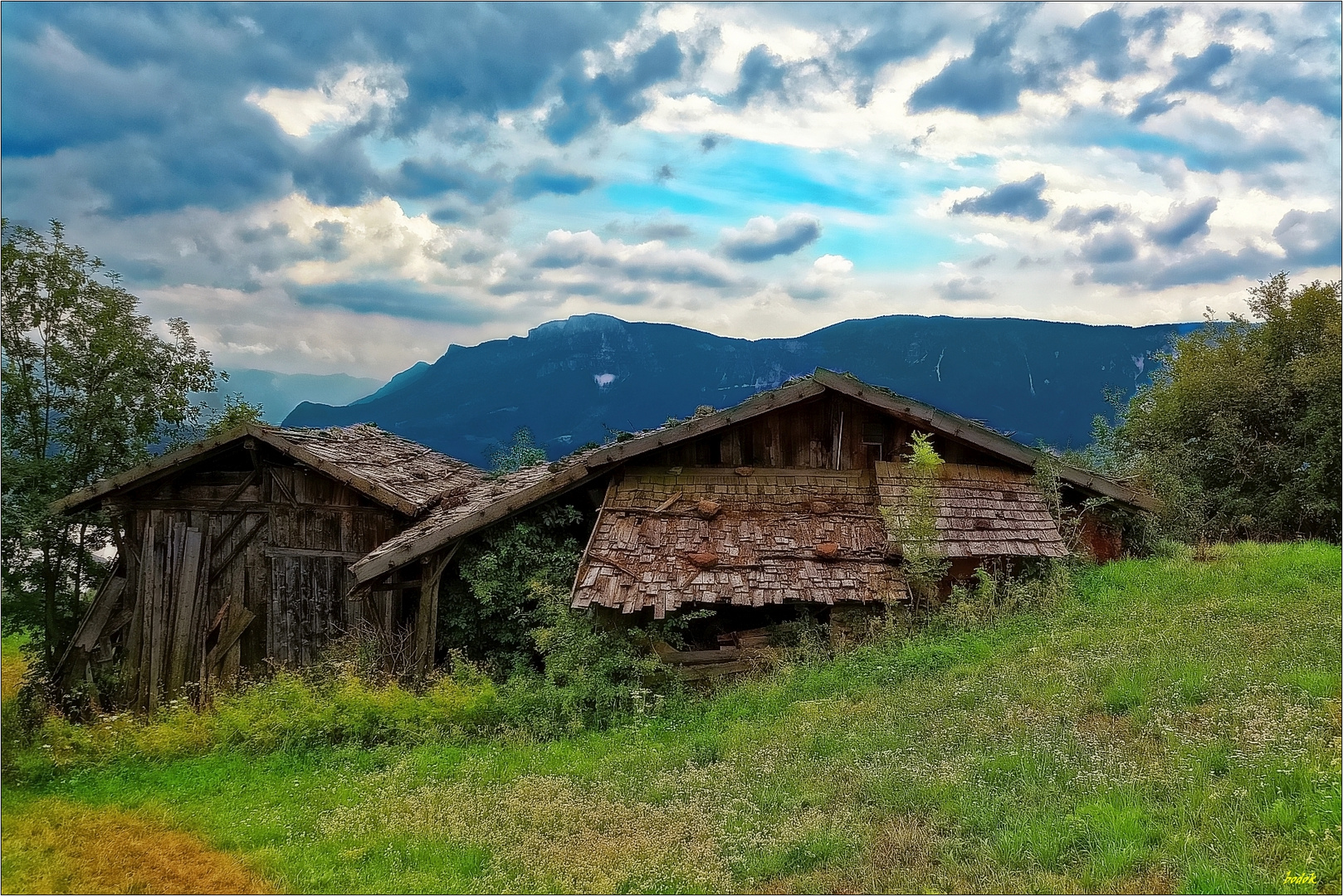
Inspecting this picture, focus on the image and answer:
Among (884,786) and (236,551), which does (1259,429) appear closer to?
(884,786)

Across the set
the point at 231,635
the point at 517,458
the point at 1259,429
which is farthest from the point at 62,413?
the point at 1259,429

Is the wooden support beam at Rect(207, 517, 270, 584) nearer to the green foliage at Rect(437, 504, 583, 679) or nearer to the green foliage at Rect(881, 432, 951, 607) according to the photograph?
the green foliage at Rect(437, 504, 583, 679)

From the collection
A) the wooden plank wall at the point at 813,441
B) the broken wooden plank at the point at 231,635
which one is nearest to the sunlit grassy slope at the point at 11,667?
the broken wooden plank at the point at 231,635

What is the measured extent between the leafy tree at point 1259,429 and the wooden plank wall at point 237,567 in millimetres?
17617

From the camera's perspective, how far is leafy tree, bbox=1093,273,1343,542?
18.1m

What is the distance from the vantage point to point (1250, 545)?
13.8m

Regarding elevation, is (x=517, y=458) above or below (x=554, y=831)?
above

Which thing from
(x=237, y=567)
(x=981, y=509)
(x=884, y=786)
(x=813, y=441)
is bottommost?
(x=884, y=786)

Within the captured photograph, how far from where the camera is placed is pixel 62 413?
1619 cm

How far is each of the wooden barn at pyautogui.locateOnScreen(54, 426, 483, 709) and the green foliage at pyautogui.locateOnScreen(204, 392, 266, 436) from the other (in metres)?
4.07

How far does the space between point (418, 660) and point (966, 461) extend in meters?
10.4

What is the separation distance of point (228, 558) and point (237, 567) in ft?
0.79

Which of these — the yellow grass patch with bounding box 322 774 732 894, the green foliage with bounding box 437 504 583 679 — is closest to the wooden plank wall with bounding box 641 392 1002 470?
the green foliage with bounding box 437 504 583 679

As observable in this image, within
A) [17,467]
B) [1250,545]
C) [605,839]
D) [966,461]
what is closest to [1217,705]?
[605,839]
